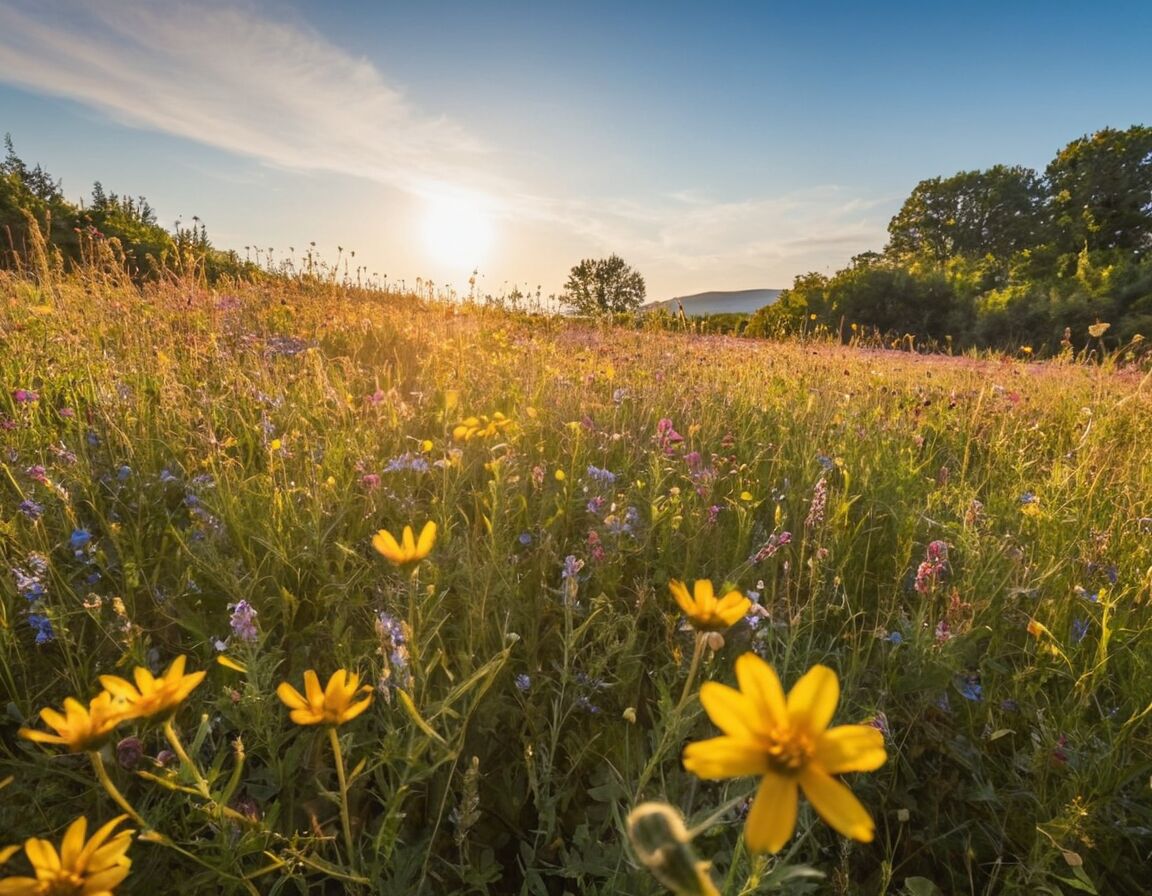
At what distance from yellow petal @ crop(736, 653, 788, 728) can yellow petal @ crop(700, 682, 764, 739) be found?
1cm

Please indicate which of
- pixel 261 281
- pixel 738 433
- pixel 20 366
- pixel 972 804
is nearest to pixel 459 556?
pixel 972 804

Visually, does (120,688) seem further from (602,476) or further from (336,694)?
(602,476)

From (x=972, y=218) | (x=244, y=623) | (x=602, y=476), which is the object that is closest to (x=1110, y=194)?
(x=972, y=218)

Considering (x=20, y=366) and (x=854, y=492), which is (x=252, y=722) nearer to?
(x=854, y=492)

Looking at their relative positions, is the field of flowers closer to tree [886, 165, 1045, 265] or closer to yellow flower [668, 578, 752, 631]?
yellow flower [668, 578, 752, 631]

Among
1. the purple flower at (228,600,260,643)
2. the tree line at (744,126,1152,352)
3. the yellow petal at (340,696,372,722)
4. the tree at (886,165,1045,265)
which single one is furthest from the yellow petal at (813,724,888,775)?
the tree at (886,165,1045,265)

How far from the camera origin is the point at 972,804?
4.28 ft

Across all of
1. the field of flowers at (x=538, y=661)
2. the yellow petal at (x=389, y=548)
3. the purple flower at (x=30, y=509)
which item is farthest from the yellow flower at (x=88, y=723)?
the purple flower at (x=30, y=509)

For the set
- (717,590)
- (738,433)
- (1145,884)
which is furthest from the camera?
(738,433)

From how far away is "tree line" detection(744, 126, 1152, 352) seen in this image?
1806cm

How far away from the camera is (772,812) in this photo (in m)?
0.50

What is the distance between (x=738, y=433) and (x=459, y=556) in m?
1.99

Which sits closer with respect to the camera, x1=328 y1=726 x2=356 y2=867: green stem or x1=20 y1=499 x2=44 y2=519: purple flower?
x1=328 y1=726 x2=356 y2=867: green stem

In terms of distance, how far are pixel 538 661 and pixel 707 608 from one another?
2.95ft
